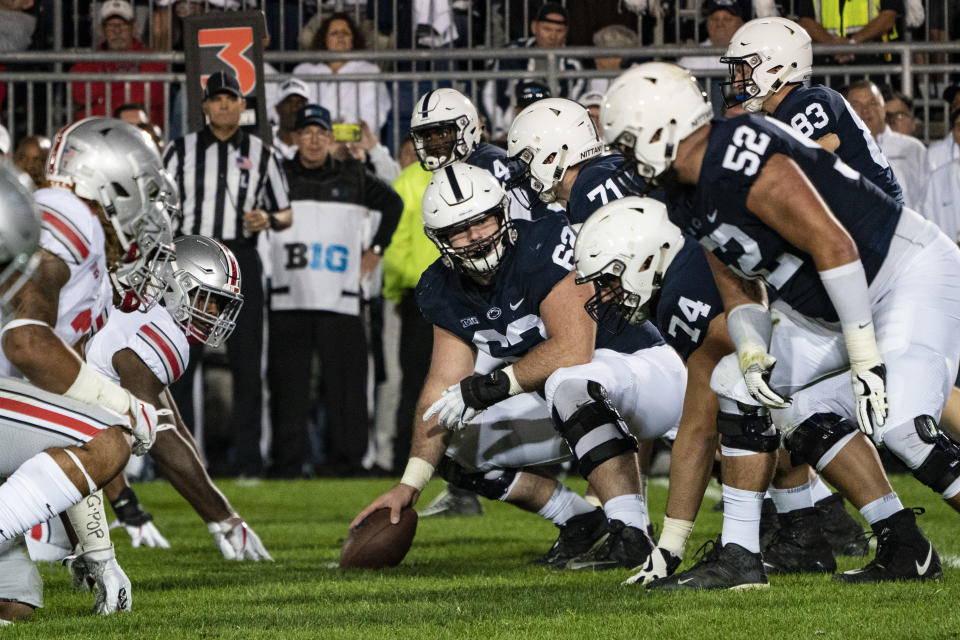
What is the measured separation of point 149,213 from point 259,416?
462 centimetres

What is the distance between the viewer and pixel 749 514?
443cm

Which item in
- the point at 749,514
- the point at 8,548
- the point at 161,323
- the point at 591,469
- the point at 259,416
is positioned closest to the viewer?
the point at 8,548

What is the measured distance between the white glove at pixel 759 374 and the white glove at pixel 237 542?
230 centimetres

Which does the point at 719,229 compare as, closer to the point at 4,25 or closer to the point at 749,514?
the point at 749,514

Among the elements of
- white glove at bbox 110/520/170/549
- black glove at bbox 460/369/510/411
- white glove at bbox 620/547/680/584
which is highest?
black glove at bbox 460/369/510/411

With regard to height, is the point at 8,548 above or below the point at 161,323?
below

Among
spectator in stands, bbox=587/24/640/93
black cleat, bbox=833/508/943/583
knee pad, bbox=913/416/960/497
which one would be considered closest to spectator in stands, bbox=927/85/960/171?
spectator in stands, bbox=587/24/640/93

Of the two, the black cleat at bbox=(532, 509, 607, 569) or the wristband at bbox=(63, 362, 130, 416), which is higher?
the wristband at bbox=(63, 362, 130, 416)

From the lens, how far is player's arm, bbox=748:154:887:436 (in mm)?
3932

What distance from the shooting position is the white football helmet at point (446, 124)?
6.79 m

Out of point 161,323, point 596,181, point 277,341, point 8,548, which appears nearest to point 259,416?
point 277,341

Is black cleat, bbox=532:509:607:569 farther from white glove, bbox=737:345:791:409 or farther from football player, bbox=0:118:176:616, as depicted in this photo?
football player, bbox=0:118:176:616

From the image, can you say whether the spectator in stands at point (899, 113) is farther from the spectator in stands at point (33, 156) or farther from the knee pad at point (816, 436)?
the spectator in stands at point (33, 156)

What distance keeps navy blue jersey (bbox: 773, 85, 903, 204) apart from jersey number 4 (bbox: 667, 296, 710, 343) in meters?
1.00
